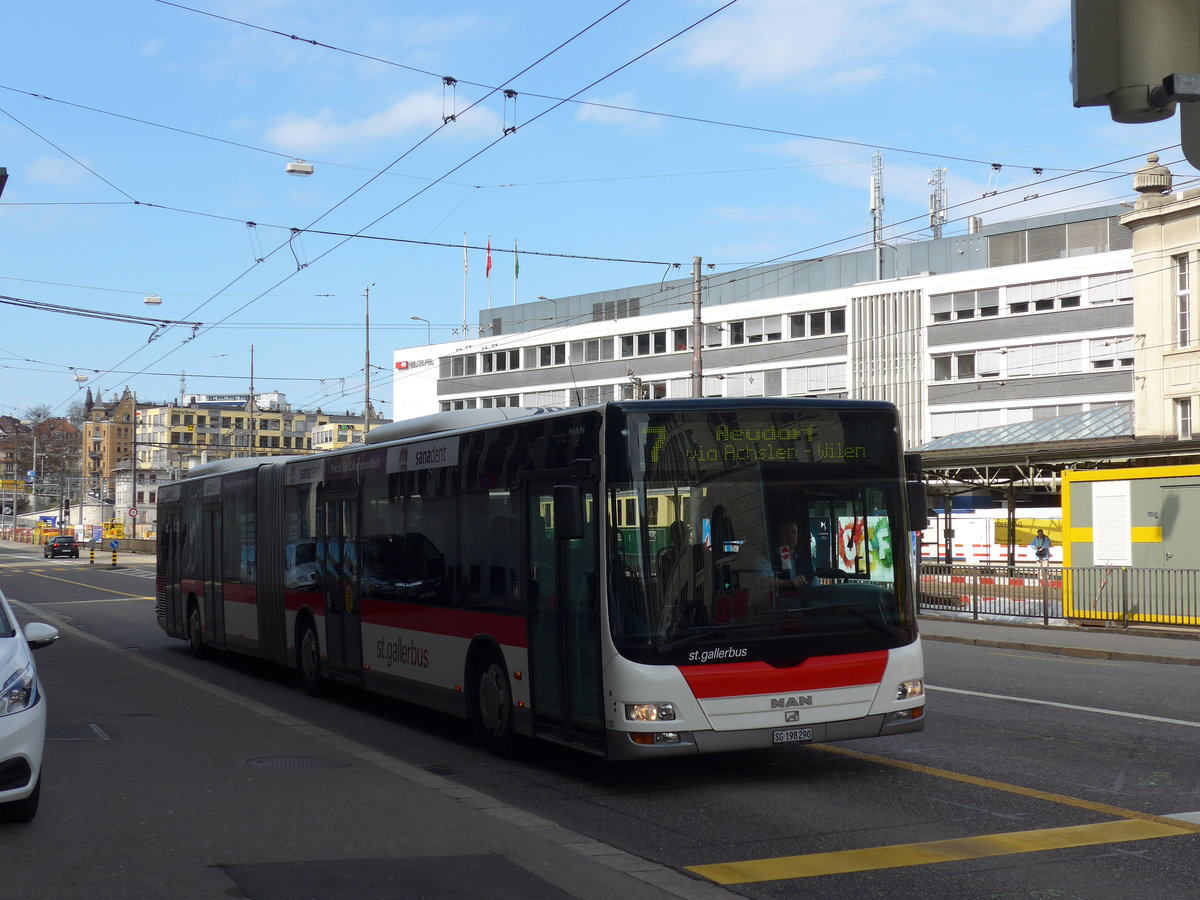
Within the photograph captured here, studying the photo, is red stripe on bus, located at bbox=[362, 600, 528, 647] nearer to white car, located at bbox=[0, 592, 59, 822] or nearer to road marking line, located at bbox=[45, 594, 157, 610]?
white car, located at bbox=[0, 592, 59, 822]

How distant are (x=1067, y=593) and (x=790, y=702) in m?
17.9

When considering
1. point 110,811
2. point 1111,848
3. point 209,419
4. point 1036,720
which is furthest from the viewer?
point 209,419

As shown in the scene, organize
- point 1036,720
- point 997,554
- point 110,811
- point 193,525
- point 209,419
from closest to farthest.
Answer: point 110,811 < point 1036,720 < point 193,525 < point 997,554 < point 209,419

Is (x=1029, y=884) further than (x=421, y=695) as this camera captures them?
No

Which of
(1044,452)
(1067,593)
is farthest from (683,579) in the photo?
(1044,452)

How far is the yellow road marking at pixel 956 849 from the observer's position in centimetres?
687

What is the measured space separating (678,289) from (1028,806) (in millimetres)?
67854

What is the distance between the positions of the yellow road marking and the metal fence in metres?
16.4

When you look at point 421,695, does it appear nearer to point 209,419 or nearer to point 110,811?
point 110,811

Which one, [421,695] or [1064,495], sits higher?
[1064,495]

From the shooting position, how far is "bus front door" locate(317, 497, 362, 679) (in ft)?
47.0

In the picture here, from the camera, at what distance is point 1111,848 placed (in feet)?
23.7

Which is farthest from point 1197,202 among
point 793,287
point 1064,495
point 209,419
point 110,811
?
point 209,419

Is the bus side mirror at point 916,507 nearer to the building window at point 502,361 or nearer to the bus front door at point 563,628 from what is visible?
the bus front door at point 563,628
